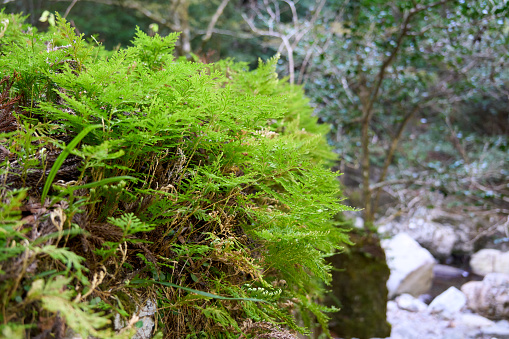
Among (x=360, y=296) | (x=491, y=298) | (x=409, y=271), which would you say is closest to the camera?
(x=360, y=296)

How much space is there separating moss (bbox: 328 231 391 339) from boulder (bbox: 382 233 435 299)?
3796mm

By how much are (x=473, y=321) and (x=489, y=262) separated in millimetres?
3489

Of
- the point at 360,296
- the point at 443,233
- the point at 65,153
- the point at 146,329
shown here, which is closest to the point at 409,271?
the point at 443,233

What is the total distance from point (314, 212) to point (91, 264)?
635 millimetres

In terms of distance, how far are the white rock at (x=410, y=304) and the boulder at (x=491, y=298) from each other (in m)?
0.91

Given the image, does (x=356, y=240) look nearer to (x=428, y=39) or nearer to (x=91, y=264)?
(x=91, y=264)

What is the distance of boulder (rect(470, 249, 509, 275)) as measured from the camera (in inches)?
340

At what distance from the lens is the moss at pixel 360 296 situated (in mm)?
3793

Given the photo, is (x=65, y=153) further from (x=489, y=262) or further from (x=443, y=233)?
(x=443, y=233)

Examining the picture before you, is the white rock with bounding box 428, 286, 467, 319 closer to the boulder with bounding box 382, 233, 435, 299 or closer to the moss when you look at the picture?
the boulder with bounding box 382, 233, 435, 299

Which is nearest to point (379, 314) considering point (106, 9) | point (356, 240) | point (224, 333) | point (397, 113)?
point (356, 240)

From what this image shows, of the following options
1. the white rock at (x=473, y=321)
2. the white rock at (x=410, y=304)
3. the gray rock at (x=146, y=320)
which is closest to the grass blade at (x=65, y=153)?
the gray rock at (x=146, y=320)

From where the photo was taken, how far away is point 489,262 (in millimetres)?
8906

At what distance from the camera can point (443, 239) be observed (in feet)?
32.7
